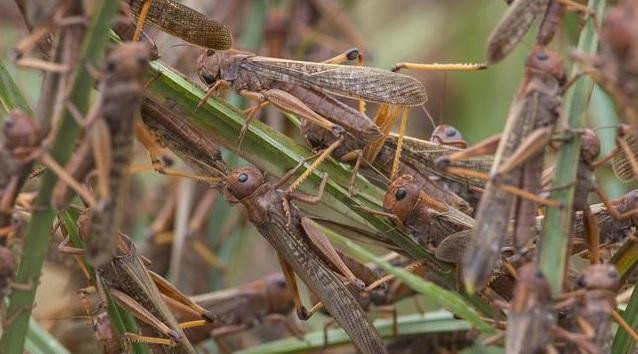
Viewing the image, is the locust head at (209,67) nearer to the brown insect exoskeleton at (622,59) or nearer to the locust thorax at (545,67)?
the locust thorax at (545,67)

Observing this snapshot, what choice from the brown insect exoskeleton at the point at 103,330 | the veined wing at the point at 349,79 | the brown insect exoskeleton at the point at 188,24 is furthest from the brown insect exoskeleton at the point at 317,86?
the brown insect exoskeleton at the point at 103,330

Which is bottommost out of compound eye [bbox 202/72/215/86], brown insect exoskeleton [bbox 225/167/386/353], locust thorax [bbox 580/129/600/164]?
brown insect exoskeleton [bbox 225/167/386/353]

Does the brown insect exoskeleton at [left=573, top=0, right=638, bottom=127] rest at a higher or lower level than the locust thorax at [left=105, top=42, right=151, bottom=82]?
higher

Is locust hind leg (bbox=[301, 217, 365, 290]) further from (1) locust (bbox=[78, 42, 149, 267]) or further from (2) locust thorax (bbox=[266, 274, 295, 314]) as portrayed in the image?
(2) locust thorax (bbox=[266, 274, 295, 314])

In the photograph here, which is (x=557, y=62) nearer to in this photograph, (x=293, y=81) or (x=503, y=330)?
(x=503, y=330)

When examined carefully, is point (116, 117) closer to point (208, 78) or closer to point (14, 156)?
point (14, 156)

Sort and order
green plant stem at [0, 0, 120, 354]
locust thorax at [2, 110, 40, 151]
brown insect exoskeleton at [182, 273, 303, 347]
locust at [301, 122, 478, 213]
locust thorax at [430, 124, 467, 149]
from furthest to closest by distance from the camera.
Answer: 1. brown insect exoskeleton at [182, 273, 303, 347]
2. locust thorax at [430, 124, 467, 149]
3. locust at [301, 122, 478, 213]
4. locust thorax at [2, 110, 40, 151]
5. green plant stem at [0, 0, 120, 354]

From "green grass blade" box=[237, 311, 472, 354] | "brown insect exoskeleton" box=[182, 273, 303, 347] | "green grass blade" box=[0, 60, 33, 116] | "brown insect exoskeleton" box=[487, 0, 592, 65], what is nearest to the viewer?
"brown insect exoskeleton" box=[487, 0, 592, 65]

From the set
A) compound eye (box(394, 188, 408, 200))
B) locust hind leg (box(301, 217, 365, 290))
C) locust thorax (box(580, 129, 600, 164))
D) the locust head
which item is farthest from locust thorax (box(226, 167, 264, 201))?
locust thorax (box(580, 129, 600, 164))

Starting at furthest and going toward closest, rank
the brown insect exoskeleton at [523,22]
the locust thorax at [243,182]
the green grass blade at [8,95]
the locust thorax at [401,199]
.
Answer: the locust thorax at [243,182], the locust thorax at [401,199], the green grass blade at [8,95], the brown insect exoskeleton at [523,22]
